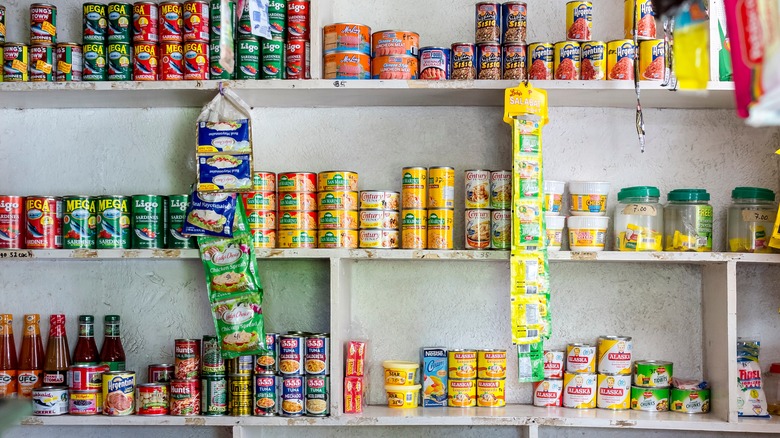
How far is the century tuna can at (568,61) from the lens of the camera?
2.50 m

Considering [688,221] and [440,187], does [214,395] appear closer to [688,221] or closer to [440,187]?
[440,187]

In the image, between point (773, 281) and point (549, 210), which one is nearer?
point (549, 210)

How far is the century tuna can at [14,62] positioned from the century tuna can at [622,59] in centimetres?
165

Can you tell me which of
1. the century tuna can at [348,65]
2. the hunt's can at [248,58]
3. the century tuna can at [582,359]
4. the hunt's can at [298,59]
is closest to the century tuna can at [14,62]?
the hunt's can at [248,58]

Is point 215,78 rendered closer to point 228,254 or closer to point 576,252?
point 228,254

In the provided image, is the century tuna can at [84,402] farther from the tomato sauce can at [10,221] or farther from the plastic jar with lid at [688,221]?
the plastic jar with lid at [688,221]

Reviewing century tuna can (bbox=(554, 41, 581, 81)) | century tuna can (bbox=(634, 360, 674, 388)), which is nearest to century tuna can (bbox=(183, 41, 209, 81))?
century tuna can (bbox=(554, 41, 581, 81))

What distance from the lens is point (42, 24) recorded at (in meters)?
2.56

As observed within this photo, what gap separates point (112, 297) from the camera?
2816 mm

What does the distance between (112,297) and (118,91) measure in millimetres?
665

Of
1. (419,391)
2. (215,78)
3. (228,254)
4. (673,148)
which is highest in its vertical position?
(215,78)

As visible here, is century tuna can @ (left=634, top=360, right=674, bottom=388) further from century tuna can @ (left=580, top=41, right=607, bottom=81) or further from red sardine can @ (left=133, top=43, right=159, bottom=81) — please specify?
red sardine can @ (left=133, top=43, right=159, bottom=81)

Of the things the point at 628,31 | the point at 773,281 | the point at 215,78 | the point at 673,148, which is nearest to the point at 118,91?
the point at 215,78

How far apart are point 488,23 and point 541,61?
18 cm
